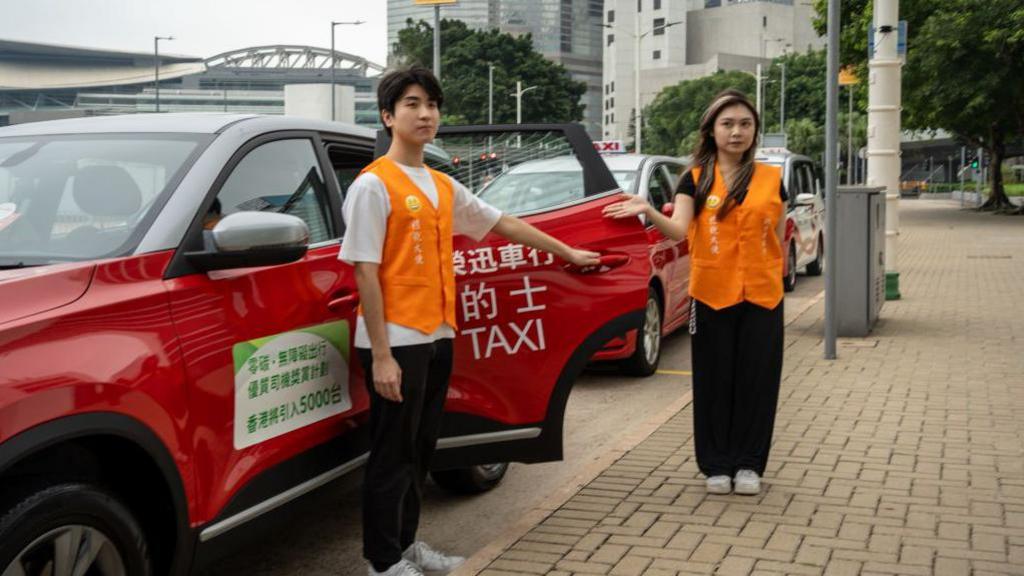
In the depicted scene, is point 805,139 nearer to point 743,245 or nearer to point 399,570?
point 743,245

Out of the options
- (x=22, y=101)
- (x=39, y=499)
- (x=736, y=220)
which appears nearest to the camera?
(x=39, y=499)

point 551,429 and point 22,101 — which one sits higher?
point 22,101

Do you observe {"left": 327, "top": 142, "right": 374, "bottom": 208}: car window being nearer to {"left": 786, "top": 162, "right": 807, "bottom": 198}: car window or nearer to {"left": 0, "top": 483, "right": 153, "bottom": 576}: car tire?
{"left": 0, "top": 483, "right": 153, "bottom": 576}: car tire

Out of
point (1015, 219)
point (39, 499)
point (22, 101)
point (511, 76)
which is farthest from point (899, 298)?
point (22, 101)

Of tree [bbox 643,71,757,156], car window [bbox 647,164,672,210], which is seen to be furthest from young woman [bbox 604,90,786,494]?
tree [bbox 643,71,757,156]

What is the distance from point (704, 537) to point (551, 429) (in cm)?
75

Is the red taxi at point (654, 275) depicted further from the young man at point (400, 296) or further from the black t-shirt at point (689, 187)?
the young man at point (400, 296)

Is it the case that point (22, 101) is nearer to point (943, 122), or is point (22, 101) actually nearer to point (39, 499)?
point (943, 122)

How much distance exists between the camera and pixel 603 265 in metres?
4.62

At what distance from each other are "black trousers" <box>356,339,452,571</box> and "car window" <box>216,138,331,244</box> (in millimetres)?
664

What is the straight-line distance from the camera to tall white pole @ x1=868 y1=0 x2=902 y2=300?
12136 millimetres

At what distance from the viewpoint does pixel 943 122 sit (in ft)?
124

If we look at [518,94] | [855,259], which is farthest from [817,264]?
[518,94]

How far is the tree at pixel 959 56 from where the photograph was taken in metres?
32.7
